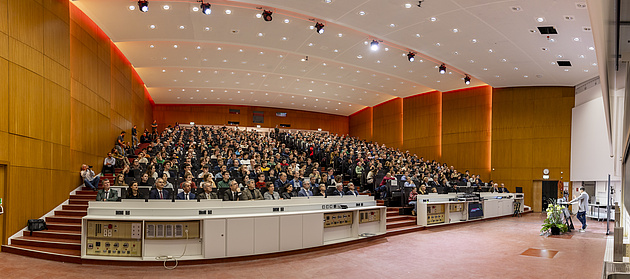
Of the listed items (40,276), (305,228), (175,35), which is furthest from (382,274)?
(175,35)

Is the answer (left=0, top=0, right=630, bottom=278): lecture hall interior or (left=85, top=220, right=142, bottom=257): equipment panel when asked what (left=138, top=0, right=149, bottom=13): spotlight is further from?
(left=85, top=220, right=142, bottom=257): equipment panel

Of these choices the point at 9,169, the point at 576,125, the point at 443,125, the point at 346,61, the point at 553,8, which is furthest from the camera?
the point at 443,125

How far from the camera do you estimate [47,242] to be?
7109 millimetres

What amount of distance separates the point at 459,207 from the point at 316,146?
287 inches

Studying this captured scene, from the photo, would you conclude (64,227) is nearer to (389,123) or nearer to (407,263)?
(407,263)

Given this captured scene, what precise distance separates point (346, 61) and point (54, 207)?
34.7 feet

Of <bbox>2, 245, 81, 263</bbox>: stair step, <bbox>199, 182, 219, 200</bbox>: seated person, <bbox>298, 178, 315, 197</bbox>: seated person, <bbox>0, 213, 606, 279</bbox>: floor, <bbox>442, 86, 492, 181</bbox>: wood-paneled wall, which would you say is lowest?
<bbox>0, 213, 606, 279</bbox>: floor

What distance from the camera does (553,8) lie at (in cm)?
949

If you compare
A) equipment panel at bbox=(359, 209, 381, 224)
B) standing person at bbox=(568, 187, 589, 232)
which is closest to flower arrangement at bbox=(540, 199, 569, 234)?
standing person at bbox=(568, 187, 589, 232)

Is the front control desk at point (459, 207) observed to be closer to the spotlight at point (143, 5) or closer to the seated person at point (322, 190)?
the seated person at point (322, 190)

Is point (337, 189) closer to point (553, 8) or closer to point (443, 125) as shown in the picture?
point (553, 8)

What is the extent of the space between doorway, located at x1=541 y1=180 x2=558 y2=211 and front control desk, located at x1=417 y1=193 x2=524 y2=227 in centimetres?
266

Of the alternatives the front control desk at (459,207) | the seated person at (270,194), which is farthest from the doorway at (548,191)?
the seated person at (270,194)

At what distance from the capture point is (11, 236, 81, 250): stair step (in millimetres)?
6961
